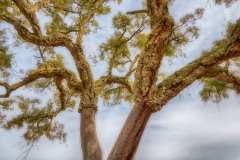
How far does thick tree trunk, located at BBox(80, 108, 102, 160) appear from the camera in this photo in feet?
16.1

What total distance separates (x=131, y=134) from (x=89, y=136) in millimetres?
1642

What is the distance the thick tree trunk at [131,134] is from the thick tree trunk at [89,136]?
115 centimetres

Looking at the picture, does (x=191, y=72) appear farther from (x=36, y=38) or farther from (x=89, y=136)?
(x=36, y=38)

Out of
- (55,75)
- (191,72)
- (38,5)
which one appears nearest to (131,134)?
(191,72)

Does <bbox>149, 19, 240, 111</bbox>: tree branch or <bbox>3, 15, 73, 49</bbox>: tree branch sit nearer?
<bbox>149, 19, 240, 111</bbox>: tree branch

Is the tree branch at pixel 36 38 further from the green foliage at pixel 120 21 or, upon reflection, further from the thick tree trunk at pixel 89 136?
the green foliage at pixel 120 21

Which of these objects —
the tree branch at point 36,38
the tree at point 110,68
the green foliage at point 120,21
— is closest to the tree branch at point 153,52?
the tree at point 110,68

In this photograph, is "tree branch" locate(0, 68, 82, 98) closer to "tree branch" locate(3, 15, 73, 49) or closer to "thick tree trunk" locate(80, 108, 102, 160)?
"tree branch" locate(3, 15, 73, 49)

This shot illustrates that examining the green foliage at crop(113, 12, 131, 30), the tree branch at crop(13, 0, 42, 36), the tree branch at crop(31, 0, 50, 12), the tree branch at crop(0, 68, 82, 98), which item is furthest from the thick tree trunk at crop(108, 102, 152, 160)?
the green foliage at crop(113, 12, 131, 30)

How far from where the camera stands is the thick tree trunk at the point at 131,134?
12.5 ft

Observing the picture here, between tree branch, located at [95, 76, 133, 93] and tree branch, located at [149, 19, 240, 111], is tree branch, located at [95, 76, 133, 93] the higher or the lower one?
the higher one

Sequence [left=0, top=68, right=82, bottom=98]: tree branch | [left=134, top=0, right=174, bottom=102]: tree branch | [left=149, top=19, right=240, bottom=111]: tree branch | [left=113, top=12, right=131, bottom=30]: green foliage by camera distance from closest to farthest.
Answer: [left=134, top=0, right=174, bottom=102]: tree branch → [left=149, top=19, right=240, bottom=111]: tree branch → [left=0, top=68, right=82, bottom=98]: tree branch → [left=113, top=12, right=131, bottom=30]: green foliage

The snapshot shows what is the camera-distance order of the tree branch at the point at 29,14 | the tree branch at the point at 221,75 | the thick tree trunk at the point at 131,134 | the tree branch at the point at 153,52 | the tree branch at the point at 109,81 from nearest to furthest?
the thick tree trunk at the point at 131,134 < the tree branch at the point at 153,52 < the tree branch at the point at 221,75 < the tree branch at the point at 29,14 < the tree branch at the point at 109,81

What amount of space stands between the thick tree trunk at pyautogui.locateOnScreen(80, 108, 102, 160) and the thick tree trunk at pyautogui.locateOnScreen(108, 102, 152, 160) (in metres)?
1.15
